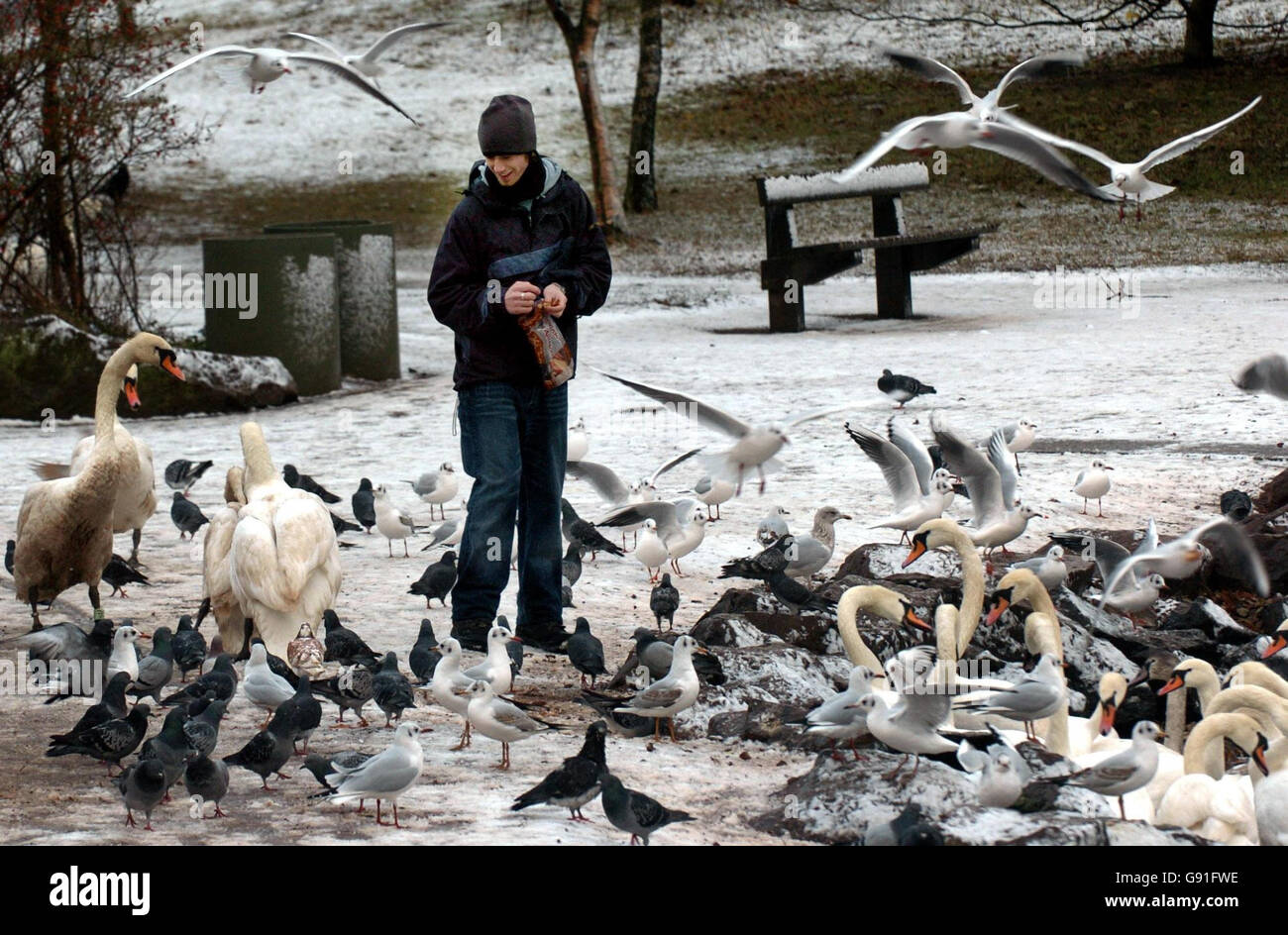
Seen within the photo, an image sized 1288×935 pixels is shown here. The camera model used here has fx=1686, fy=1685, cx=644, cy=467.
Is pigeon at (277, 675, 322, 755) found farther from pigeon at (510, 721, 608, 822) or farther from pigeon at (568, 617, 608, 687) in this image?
pigeon at (568, 617, 608, 687)

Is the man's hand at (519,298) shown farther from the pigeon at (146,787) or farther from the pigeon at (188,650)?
the pigeon at (146,787)

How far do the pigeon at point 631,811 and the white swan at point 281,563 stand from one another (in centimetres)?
214

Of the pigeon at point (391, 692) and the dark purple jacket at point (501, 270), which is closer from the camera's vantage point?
the pigeon at point (391, 692)

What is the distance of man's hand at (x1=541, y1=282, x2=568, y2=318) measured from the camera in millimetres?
6527

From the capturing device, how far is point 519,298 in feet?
21.2

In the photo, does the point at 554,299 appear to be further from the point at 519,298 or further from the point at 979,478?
the point at 979,478

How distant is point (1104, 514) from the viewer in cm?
924

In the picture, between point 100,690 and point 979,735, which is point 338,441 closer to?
point 100,690

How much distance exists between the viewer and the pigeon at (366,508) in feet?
31.1

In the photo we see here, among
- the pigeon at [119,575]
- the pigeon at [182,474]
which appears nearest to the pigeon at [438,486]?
the pigeon at [182,474]

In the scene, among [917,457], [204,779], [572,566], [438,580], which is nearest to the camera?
[204,779]

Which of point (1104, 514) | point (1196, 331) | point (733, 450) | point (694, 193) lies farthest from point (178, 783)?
point (694, 193)

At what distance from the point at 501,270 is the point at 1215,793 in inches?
128

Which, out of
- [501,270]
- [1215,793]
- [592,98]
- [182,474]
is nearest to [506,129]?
[501,270]
